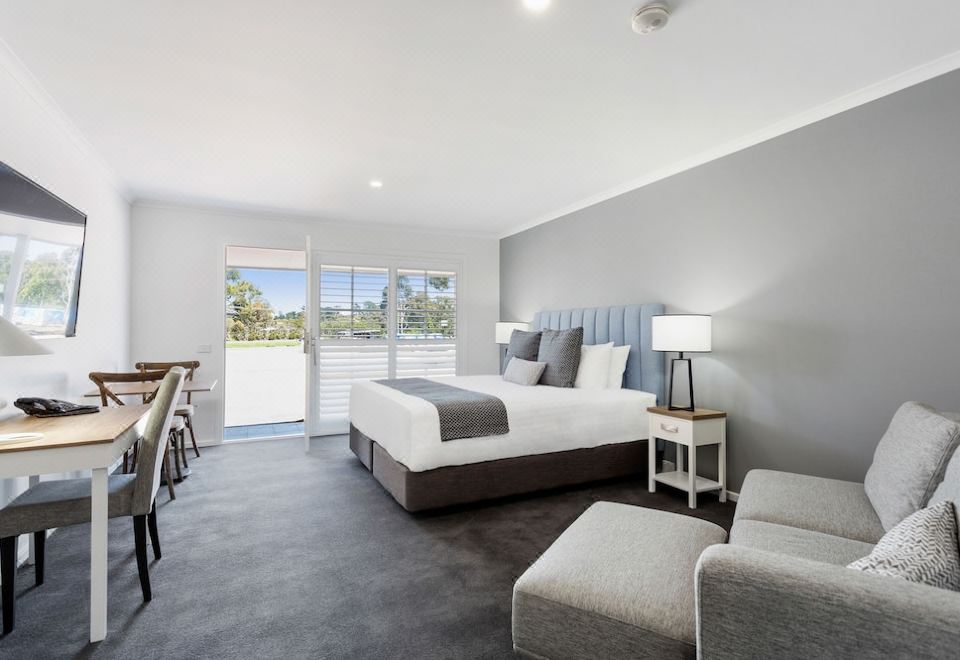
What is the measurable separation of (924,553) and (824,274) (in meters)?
2.15

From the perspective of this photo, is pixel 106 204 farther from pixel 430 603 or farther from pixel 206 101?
pixel 430 603

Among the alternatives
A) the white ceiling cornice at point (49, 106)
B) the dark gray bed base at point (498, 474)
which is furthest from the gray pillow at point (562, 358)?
the white ceiling cornice at point (49, 106)

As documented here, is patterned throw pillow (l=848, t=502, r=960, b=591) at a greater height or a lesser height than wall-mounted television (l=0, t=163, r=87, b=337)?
lesser

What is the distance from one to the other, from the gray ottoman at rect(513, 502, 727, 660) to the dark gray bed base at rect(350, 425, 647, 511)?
1364 mm

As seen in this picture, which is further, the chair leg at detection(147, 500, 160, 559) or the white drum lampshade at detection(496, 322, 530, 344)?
the white drum lampshade at detection(496, 322, 530, 344)

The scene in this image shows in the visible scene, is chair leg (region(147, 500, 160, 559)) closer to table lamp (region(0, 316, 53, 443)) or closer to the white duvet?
table lamp (region(0, 316, 53, 443))

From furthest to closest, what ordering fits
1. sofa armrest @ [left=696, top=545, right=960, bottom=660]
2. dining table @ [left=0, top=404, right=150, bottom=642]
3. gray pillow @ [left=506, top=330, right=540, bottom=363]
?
gray pillow @ [left=506, top=330, right=540, bottom=363] < dining table @ [left=0, top=404, right=150, bottom=642] < sofa armrest @ [left=696, top=545, right=960, bottom=660]

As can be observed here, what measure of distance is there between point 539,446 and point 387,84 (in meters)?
2.41

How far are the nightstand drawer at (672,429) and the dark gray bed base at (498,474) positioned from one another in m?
0.35

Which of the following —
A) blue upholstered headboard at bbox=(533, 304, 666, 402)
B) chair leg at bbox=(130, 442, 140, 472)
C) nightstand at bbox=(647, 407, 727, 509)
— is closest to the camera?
nightstand at bbox=(647, 407, 727, 509)

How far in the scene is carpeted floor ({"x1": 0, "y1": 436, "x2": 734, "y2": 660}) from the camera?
1795 millimetres

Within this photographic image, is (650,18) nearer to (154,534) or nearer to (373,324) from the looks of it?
(154,534)

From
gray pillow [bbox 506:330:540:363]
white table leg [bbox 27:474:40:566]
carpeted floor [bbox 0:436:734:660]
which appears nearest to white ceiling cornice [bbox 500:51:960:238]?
gray pillow [bbox 506:330:540:363]

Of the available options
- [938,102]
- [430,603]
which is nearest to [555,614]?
[430,603]
